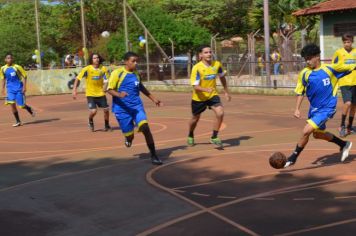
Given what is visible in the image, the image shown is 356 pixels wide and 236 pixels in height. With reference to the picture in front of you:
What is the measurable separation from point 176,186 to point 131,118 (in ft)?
7.67

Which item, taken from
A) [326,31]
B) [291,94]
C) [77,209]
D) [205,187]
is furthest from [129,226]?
[326,31]

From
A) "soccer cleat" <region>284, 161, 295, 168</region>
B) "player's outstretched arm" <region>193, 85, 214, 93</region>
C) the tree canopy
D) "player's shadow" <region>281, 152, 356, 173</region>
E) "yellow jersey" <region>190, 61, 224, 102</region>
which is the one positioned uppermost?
the tree canopy

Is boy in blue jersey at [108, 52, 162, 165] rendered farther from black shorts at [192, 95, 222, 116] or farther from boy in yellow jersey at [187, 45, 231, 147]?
black shorts at [192, 95, 222, 116]

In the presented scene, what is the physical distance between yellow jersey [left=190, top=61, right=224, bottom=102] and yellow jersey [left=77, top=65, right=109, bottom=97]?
13.2ft

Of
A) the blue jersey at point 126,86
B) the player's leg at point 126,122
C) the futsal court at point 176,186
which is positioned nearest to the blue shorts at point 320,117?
the futsal court at point 176,186

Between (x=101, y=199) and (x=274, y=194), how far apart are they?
2.04 m

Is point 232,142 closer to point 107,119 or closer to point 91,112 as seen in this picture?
point 107,119

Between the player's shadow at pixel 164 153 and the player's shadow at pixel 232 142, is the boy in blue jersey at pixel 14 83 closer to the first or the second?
the player's shadow at pixel 164 153

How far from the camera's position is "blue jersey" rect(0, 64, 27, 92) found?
52.7 ft

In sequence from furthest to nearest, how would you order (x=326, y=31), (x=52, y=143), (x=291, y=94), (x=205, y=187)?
(x=326, y=31)
(x=291, y=94)
(x=52, y=143)
(x=205, y=187)

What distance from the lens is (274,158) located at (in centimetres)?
823

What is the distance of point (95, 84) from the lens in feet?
46.8

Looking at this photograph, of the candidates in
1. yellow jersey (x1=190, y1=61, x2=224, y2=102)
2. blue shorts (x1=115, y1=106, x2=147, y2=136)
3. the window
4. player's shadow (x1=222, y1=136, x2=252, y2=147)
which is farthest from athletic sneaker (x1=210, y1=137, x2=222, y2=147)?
the window

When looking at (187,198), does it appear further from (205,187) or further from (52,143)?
(52,143)
